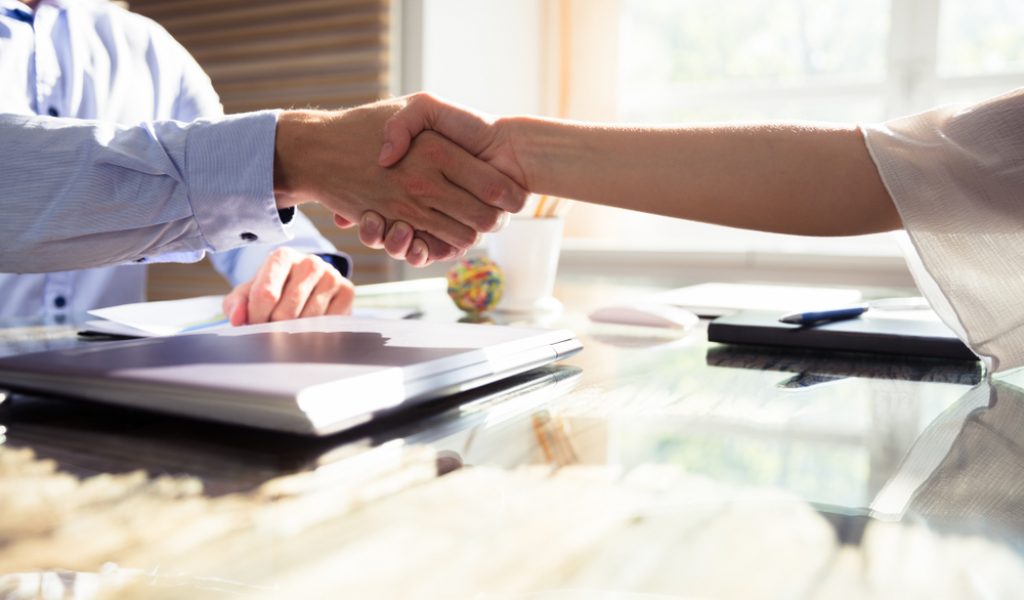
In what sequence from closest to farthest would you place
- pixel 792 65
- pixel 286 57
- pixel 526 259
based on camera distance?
pixel 526 259 < pixel 792 65 < pixel 286 57

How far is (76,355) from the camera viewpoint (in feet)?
1.88

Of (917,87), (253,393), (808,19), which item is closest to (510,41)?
(808,19)

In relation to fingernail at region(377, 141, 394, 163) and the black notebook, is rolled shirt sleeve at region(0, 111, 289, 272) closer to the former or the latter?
fingernail at region(377, 141, 394, 163)

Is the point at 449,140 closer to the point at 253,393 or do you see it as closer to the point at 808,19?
the point at 253,393

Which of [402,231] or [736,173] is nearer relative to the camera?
[736,173]

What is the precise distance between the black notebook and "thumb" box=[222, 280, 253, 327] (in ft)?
1.59

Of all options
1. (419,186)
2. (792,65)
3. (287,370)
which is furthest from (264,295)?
(792,65)

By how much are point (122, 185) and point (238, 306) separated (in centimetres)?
16

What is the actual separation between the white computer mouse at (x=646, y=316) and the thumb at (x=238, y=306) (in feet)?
1.35

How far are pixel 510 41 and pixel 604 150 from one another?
2.24 m

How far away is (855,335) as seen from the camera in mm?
802

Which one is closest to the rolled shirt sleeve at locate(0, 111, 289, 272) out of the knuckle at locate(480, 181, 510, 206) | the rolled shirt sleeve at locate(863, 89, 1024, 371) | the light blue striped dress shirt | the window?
the light blue striped dress shirt

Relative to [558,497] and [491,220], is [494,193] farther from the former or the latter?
[558,497]

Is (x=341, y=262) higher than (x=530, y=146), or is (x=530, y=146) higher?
(x=530, y=146)
